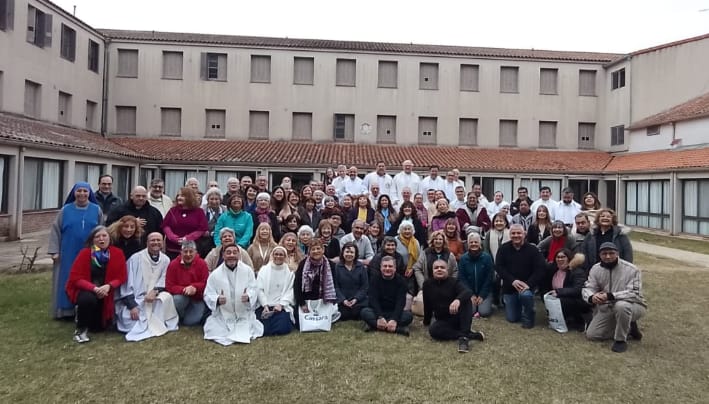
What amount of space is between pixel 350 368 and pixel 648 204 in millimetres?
22193

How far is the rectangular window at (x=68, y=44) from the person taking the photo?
22.3 m

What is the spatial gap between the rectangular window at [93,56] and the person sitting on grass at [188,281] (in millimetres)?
Result: 23020

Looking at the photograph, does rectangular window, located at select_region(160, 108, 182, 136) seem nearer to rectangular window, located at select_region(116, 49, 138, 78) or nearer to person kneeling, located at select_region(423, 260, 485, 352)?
rectangular window, located at select_region(116, 49, 138, 78)

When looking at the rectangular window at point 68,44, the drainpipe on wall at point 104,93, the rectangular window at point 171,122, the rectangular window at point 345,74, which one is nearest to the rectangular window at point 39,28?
the rectangular window at point 68,44

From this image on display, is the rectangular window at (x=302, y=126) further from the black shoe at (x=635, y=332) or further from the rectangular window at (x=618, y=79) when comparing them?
the black shoe at (x=635, y=332)

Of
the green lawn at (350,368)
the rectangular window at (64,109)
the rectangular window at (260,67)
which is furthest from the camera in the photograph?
the rectangular window at (260,67)

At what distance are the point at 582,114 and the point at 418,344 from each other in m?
26.0

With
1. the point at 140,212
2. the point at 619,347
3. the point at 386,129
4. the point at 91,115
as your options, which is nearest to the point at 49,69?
the point at 91,115

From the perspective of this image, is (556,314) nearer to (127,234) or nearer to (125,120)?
(127,234)

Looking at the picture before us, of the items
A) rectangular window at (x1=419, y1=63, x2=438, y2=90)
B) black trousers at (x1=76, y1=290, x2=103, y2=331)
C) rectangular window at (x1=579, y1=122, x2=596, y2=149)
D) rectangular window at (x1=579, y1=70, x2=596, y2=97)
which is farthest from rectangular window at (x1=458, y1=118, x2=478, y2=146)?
black trousers at (x1=76, y1=290, x2=103, y2=331)

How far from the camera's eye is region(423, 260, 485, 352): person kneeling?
616 cm

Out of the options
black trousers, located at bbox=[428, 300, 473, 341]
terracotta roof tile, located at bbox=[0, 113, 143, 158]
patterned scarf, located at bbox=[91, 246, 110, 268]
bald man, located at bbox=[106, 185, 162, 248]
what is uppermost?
terracotta roof tile, located at bbox=[0, 113, 143, 158]

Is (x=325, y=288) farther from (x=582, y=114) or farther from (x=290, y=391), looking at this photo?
(x=582, y=114)

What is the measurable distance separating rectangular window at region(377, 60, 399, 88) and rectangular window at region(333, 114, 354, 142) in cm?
280
